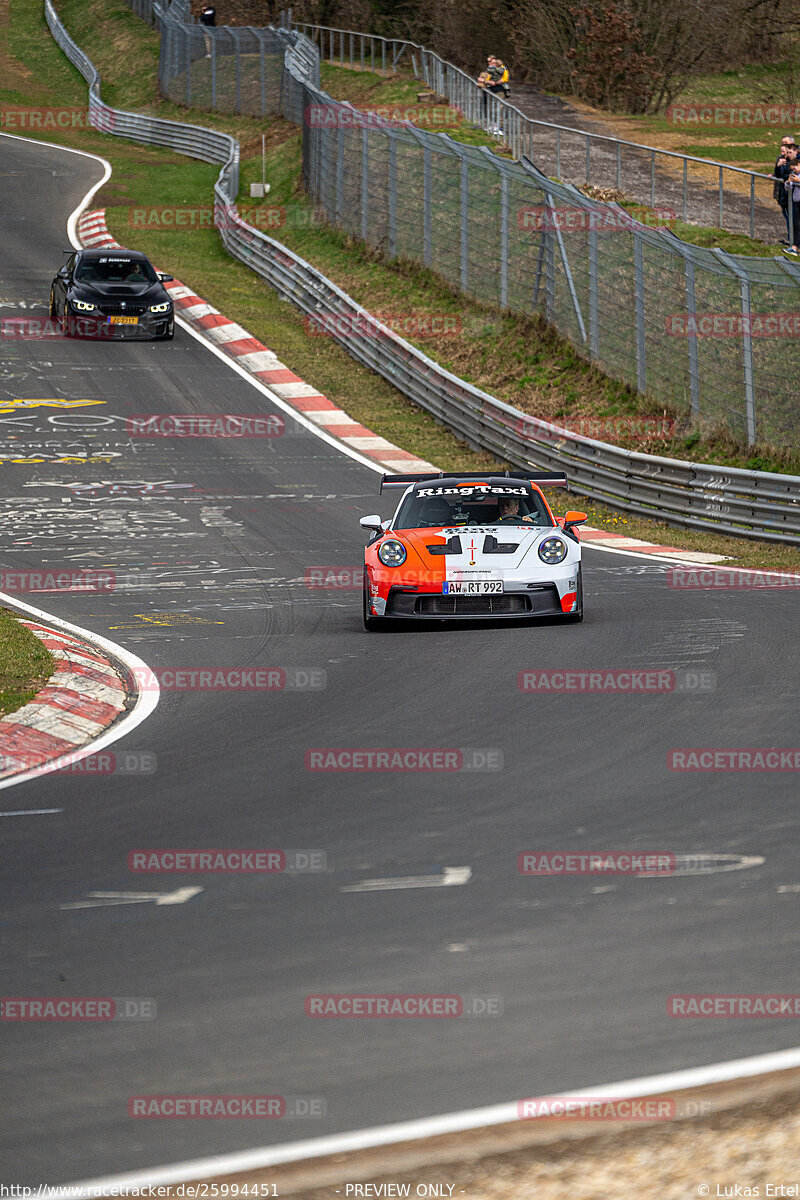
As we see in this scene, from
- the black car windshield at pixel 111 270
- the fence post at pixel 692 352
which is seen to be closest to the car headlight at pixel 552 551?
the fence post at pixel 692 352

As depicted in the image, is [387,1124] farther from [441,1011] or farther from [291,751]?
[291,751]

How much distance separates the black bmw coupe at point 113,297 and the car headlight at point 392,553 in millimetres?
17518

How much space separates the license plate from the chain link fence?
7.92 m

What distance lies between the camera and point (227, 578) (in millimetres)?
15562

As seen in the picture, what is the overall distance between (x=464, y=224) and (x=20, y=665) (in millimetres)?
19254

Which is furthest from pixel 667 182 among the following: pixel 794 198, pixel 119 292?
pixel 119 292

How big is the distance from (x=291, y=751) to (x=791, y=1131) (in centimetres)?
478

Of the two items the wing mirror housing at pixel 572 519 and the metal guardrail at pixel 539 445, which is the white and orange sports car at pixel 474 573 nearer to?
the wing mirror housing at pixel 572 519

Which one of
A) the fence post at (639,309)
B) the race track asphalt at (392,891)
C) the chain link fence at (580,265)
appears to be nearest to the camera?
the race track asphalt at (392,891)

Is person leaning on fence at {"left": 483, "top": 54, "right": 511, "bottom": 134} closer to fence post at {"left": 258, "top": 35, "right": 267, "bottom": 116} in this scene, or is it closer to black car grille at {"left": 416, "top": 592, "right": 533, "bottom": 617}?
fence post at {"left": 258, "top": 35, "right": 267, "bottom": 116}

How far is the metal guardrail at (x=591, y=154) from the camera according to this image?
29.8m

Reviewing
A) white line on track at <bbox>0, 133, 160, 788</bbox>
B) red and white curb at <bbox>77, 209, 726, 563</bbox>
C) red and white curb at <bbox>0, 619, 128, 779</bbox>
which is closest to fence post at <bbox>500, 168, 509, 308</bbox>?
red and white curb at <bbox>77, 209, 726, 563</bbox>

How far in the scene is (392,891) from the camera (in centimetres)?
609

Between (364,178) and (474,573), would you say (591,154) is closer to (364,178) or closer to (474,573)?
(364,178)
